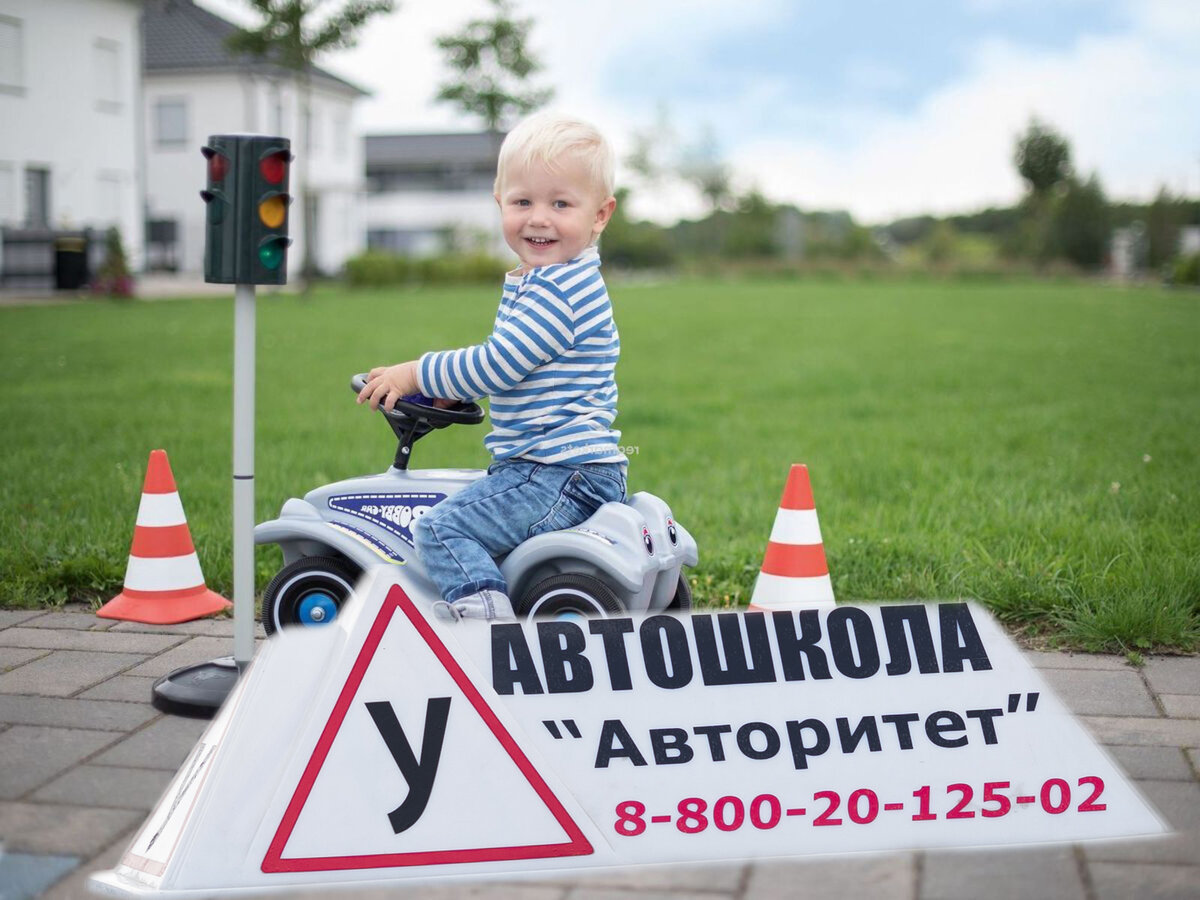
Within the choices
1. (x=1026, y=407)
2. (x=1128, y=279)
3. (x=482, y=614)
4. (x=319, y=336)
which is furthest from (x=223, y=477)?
(x=1128, y=279)

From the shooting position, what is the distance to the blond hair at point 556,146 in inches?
142

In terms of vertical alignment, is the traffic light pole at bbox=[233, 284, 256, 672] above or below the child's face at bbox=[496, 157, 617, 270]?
below

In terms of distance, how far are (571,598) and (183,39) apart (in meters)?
45.5

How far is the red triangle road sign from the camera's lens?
2.62 m

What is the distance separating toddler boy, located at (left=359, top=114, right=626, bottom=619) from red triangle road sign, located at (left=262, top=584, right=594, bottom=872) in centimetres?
73

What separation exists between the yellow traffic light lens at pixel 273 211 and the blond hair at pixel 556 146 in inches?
22.7

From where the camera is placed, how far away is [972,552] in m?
5.15

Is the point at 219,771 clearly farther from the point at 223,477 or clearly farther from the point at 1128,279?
the point at 1128,279

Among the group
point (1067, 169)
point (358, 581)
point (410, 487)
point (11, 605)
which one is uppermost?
point (1067, 169)

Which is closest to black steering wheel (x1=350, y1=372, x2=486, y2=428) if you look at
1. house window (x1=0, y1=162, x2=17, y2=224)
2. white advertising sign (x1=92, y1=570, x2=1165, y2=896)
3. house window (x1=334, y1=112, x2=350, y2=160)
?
white advertising sign (x1=92, y1=570, x2=1165, y2=896)

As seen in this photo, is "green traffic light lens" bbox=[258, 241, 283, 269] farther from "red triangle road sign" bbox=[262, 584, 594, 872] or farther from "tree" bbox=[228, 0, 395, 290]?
"tree" bbox=[228, 0, 395, 290]

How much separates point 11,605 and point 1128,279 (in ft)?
180

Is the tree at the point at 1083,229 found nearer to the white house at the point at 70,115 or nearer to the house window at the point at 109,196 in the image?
the white house at the point at 70,115

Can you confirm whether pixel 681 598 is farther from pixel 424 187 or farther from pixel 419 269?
pixel 424 187
